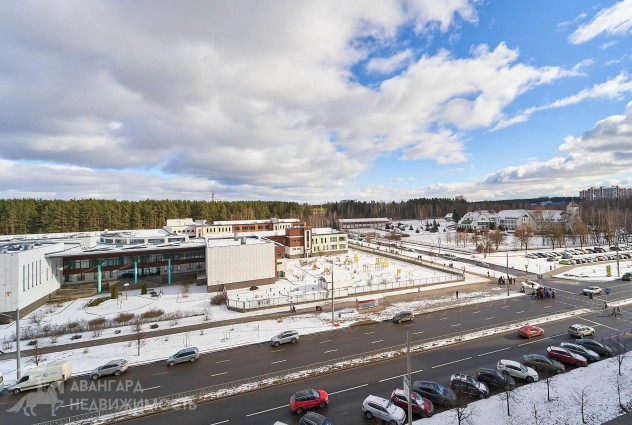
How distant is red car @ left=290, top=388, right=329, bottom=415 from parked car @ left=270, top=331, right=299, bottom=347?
10.2 metres

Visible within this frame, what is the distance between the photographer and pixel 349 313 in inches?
1442

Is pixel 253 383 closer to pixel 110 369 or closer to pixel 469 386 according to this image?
pixel 110 369

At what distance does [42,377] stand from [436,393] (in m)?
27.5

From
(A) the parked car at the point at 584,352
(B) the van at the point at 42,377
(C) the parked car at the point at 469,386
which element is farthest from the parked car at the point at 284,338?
(A) the parked car at the point at 584,352

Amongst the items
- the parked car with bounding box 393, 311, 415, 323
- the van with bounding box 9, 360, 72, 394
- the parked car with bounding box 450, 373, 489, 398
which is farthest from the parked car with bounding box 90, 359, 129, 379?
the parked car with bounding box 393, 311, 415, 323

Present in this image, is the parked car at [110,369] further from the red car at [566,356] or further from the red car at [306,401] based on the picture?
the red car at [566,356]

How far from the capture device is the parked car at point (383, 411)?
1611 cm

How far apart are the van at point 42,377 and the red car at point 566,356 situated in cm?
3782

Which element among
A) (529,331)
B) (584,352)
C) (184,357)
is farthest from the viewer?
(529,331)

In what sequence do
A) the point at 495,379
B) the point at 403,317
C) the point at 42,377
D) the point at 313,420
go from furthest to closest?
the point at 403,317 → the point at 42,377 → the point at 495,379 → the point at 313,420

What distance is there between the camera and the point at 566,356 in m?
23.1

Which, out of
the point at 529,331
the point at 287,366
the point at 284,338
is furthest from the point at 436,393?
the point at 529,331

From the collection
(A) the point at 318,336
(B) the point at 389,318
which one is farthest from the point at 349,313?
(A) the point at 318,336

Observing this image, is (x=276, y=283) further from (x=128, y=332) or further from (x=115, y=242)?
(x=115, y=242)
